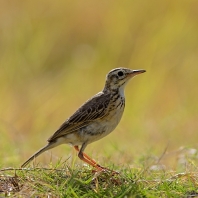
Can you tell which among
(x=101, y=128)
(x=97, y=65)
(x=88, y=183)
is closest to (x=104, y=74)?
(x=97, y=65)

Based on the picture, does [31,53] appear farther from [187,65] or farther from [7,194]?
[7,194]

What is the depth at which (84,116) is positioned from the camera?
29.6 feet

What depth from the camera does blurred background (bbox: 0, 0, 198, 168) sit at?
13.6m

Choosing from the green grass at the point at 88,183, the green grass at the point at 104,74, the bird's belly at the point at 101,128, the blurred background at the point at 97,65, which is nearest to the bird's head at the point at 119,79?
the bird's belly at the point at 101,128

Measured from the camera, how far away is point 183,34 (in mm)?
18062

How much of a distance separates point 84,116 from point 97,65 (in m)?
8.40

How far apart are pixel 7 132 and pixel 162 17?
7685 mm

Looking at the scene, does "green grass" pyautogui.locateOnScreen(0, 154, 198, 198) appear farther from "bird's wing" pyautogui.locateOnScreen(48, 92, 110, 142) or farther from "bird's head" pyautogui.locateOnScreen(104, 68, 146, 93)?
"bird's head" pyautogui.locateOnScreen(104, 68, 146, 93)

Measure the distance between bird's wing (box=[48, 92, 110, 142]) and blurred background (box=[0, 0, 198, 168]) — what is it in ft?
7.37

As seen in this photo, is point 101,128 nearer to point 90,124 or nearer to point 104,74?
point 90,124

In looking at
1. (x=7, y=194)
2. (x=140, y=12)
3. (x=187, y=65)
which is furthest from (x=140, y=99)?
(x=7, y=194)

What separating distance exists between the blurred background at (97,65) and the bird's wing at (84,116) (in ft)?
7.37

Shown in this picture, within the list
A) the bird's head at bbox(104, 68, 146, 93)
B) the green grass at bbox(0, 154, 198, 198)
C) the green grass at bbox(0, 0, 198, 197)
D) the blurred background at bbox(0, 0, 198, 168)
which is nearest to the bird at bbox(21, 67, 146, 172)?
the bird's head at bbox(104, 68, 146, 93)

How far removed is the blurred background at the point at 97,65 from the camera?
13.6m
